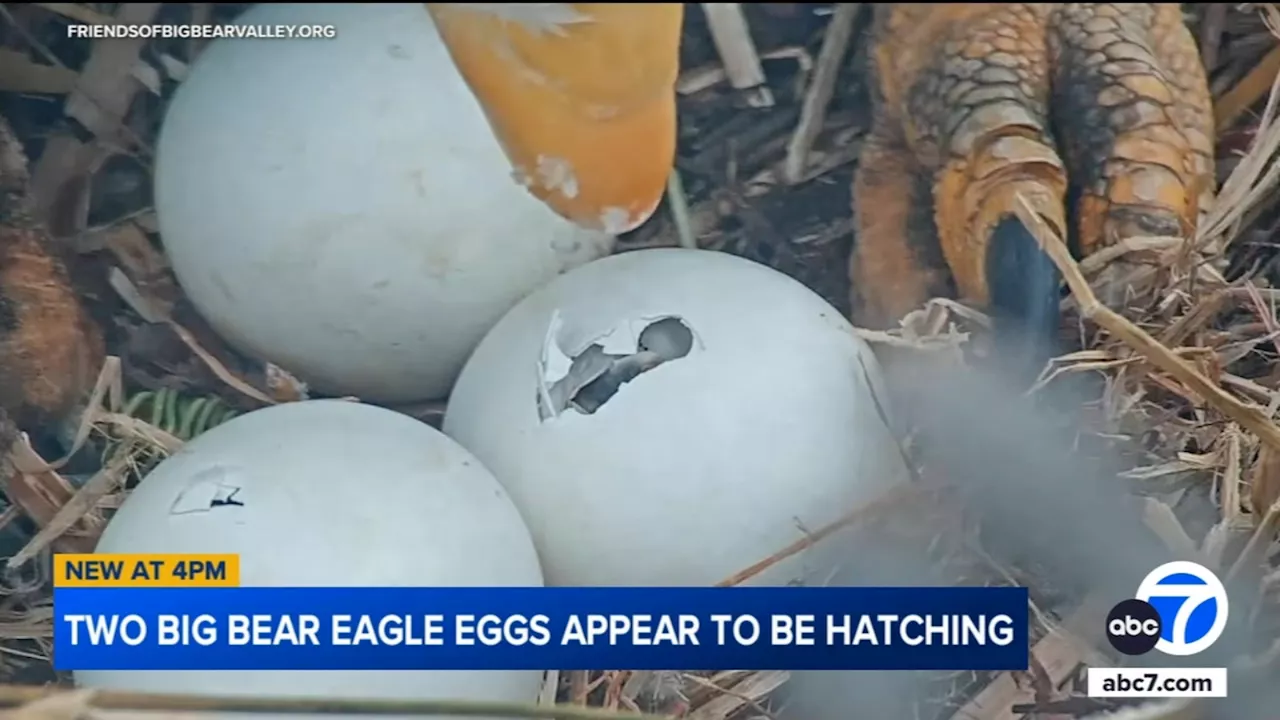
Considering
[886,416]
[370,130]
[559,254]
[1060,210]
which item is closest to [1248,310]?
[1060,210]

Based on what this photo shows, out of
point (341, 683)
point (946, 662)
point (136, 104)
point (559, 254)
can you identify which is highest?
point (136, 104)

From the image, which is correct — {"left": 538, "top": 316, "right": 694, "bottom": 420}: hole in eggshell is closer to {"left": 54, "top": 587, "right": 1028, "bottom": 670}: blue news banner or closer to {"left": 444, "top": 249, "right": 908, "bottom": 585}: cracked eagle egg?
{"left": 444, "top": 249, "right": 908, "bottom": 585}: cracked eagle egg

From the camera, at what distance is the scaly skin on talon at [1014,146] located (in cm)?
82

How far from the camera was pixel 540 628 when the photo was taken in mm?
772

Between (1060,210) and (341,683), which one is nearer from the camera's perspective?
(341,683)

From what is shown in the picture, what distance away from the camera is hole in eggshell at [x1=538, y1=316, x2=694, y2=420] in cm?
75

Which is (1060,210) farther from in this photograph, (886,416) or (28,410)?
(28,410)

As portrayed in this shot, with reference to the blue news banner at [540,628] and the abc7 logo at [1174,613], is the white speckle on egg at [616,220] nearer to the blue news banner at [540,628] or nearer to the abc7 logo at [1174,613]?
the blue news banner at [540,628]

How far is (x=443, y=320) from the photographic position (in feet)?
2.68

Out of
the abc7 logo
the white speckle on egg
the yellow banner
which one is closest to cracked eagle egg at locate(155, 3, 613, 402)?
the white speckle on egg

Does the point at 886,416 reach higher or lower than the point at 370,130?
lower

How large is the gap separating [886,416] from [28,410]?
506mm

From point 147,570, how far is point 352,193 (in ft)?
0.75

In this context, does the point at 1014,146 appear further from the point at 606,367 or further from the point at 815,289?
the point at 606,367
